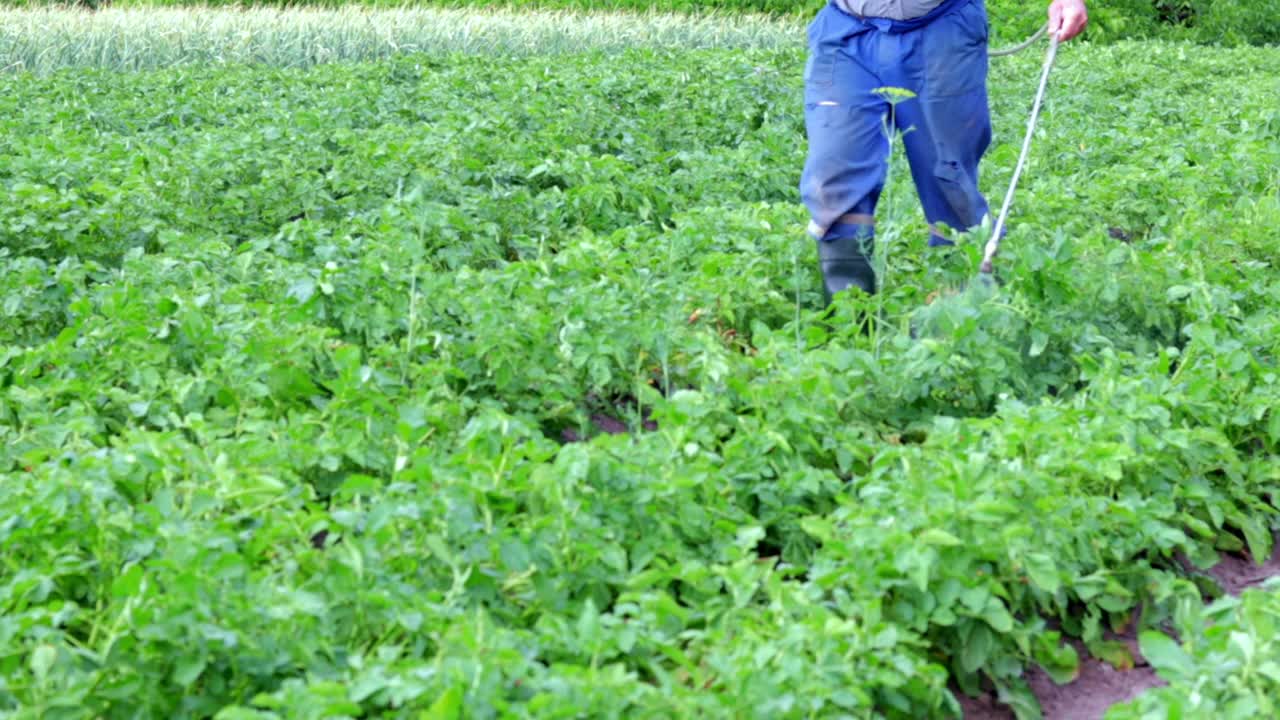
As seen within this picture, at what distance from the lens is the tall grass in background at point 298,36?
11.6 metres

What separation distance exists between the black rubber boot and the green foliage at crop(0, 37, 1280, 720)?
0.16 meters

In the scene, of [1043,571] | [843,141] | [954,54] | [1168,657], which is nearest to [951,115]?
[954,54]

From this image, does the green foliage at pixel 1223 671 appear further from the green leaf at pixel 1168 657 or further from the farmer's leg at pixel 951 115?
the farmer's leg at pixel 951 115

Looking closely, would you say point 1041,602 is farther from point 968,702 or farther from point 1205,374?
point 1205,374

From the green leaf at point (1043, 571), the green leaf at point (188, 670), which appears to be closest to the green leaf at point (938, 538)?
the green leaf at point (1043, 571)

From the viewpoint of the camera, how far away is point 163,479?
11.0ft

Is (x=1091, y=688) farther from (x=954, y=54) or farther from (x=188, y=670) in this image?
(x=954, y=54)

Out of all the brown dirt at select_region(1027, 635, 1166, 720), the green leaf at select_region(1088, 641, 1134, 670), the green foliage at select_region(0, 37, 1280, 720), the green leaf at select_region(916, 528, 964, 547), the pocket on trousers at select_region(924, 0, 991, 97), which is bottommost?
the brown dirt at select_region(1027, 635, 1166, 720)

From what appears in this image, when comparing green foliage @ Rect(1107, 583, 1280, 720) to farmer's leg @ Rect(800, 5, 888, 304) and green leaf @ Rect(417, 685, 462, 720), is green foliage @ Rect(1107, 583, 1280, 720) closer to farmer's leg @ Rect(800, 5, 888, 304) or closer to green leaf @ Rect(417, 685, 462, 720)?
green leaf @ Rect(417, 685, 462, 720)

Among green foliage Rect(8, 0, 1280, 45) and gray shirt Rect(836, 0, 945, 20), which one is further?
green foliage Rect(8, 0, 1280, 45)

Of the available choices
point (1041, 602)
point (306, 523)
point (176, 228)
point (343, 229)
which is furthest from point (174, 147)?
point (1041, 602)

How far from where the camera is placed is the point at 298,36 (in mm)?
12711

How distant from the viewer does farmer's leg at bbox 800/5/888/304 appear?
15.8 ft

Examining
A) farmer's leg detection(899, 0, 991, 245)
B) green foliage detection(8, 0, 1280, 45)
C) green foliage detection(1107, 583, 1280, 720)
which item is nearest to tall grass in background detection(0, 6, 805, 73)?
green foliage detection(8, 0, 1280, 45)
